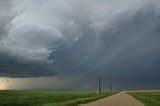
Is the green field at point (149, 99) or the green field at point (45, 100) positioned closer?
the green field at point (149, 99)

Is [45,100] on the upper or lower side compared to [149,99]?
upper

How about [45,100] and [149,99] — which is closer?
[149,99]

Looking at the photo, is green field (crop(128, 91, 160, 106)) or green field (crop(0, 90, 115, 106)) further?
green field (crop(0, 90, 115, 106))
